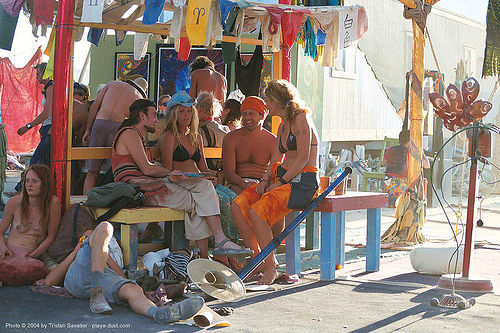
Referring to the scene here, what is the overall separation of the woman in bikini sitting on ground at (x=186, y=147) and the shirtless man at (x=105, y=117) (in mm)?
879

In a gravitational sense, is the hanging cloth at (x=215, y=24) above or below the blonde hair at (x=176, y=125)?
above

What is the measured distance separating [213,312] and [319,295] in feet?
3.79

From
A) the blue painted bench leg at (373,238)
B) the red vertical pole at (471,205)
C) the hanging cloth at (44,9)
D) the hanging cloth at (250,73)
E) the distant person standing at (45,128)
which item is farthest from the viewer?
the hanging cloth at (250,73)

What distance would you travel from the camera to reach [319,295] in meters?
5.61

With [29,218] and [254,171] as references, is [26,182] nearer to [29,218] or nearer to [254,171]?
[29,218]

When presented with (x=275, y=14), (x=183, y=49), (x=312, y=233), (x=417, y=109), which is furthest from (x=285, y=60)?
(x=312, y=233)

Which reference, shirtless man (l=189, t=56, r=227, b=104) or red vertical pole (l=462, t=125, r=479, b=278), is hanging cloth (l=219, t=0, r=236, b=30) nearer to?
shirtless man (l=189, t=56, r=227, b=104)

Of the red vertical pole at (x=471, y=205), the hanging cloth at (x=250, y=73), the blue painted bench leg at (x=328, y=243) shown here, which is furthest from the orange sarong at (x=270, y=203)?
the hanging cloth at (x=250, y=73)

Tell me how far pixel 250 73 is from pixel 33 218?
4317mm

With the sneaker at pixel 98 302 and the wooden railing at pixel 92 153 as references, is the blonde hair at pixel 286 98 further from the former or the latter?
the sneaker at pixel 98 302

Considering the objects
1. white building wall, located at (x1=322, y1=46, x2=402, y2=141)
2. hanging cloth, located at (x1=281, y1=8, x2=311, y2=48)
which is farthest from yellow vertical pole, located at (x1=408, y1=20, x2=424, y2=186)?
white building wall, located at (x1=322, y1=46, x2=402, y2=141)

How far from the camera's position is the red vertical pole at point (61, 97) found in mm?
6246

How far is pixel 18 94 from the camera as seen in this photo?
16.0m

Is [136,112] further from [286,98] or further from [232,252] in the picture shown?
[232,252]
